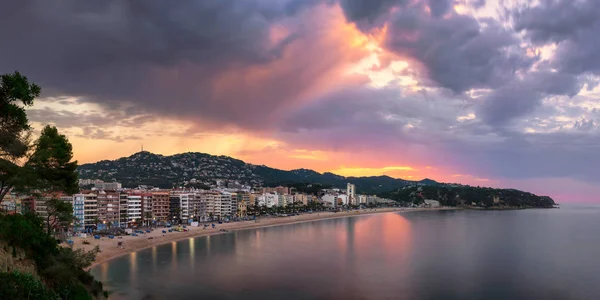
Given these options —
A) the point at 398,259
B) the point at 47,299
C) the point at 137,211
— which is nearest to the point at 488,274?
the point at 398,259

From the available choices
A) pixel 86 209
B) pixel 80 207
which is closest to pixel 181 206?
pixel 86 209

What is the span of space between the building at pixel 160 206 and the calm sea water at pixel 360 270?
2607cm

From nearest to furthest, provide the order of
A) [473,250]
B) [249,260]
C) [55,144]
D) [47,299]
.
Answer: [47,299]
[55,144]
[249,260]
[473,250]

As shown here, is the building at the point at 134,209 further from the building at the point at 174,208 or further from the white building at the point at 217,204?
the white building at the point at 217,204

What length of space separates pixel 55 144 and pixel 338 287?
2362cm

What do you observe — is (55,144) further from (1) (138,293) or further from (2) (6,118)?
(1) (138,293)

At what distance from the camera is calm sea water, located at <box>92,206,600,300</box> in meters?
32.9

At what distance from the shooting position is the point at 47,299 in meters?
14.0

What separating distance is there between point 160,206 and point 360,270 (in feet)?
202

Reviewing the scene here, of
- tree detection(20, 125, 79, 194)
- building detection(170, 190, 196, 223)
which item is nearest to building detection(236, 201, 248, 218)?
building detection(170, 190, 196, 223)

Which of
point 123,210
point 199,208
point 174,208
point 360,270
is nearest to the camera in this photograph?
point 360,270

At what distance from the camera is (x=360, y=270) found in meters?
42.2

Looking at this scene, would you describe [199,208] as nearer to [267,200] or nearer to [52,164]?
[267,200]

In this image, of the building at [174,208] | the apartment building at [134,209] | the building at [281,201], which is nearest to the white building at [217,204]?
the building at [174,208]
